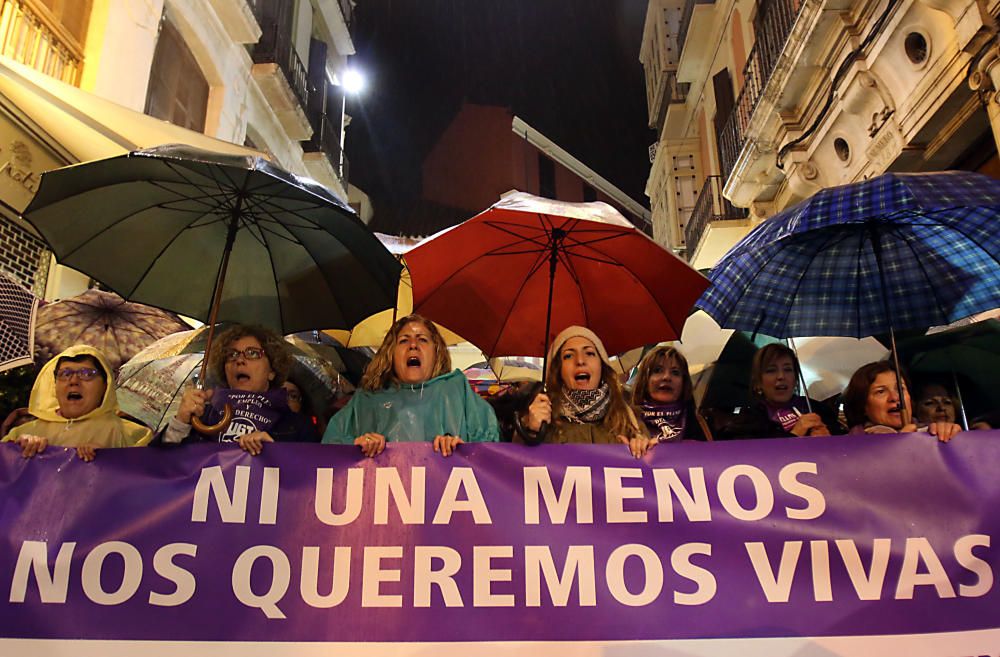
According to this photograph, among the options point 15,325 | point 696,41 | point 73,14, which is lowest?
point 15,325

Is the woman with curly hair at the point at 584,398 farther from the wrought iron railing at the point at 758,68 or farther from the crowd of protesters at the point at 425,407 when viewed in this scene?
the wrought iron railing at the point at 758,68

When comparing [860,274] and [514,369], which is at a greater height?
[860,274]

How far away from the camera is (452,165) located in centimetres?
2636

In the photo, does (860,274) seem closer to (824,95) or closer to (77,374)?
(77,374)

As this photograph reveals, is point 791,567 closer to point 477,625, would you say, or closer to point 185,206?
point 477,625

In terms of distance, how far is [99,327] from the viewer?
17.8ft

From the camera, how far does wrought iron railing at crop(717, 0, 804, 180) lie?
1145 centimetres

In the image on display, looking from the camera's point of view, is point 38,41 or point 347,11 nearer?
point 38,41

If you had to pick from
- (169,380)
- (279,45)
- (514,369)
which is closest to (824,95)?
(514,369)

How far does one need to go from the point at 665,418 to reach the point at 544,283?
109cm

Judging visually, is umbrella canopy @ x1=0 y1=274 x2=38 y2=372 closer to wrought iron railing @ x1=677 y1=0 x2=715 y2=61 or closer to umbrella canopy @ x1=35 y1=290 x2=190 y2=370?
umbrella canopy @ x1=35 y1=290 x2=190 y2=370

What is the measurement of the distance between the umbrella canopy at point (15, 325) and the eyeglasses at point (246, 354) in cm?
105

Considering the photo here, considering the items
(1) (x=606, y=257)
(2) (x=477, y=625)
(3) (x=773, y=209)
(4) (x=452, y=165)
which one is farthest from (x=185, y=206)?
(4) (x=452, y=165)

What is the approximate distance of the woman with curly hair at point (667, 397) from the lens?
4211 millimetres
